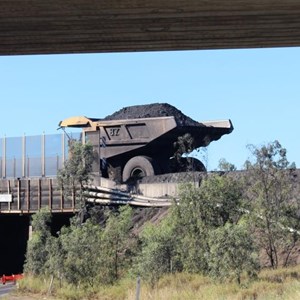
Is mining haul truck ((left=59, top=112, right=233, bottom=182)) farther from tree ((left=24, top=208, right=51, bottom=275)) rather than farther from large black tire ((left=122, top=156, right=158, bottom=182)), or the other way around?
tree ((left=24, top=208, right=51, bottom=275))

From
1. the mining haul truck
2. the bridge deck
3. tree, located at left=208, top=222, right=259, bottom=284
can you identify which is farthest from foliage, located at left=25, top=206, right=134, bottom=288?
the bridge deck

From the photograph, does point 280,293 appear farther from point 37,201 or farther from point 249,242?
point 37,201

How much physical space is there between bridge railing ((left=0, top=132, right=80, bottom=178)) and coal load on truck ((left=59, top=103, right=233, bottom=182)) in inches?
88.9

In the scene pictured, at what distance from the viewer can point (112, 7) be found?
47.2ft

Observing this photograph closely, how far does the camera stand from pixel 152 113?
1795 inches

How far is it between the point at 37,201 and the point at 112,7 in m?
32.4

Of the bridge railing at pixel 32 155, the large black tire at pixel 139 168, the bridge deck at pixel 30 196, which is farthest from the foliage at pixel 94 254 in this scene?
the bridge railing at pixel 32 155

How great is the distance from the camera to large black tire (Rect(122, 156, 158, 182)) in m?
44.3

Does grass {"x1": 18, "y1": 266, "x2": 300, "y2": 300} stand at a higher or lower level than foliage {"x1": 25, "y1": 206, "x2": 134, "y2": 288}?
lower

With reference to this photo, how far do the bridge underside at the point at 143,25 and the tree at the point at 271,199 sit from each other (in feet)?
43.7

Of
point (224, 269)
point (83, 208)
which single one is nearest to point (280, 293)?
point (224, 269)

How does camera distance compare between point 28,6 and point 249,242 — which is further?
point 249,242

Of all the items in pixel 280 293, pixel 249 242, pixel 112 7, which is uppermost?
pixel 112 7

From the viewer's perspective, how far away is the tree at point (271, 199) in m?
29.7
